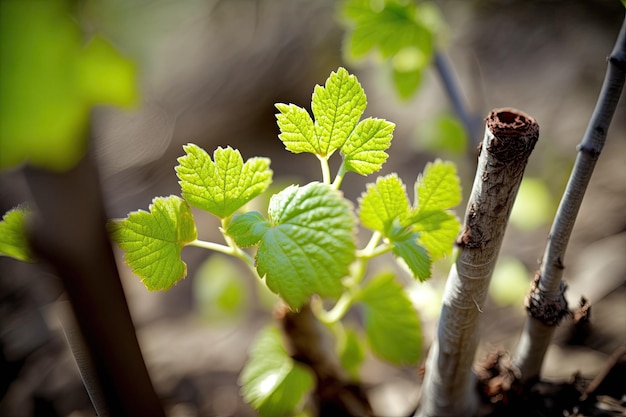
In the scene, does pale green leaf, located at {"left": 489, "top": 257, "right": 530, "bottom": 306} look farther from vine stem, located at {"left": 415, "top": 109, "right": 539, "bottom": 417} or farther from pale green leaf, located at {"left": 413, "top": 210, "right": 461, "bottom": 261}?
pale green leaf, located at {"left": 413, "top": 210, "right": 461, "bottom": 261}

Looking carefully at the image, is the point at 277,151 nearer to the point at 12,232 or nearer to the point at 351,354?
the point at 351,354

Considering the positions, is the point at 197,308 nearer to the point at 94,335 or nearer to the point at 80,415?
the point at 80,415

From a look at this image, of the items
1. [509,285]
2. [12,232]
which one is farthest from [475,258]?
[509,285]

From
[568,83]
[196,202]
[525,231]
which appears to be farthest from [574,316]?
[568,83]

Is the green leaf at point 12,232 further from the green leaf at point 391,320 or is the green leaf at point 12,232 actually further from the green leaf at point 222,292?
the green leaf at point 222,292

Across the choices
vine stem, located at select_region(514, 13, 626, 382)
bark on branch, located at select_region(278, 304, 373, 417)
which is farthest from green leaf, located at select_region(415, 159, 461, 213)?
bark on branch, located at select_region(278, 304, 373, 417)

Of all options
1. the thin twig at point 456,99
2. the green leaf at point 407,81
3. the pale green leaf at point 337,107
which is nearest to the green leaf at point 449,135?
the thin twig at point 456,99
